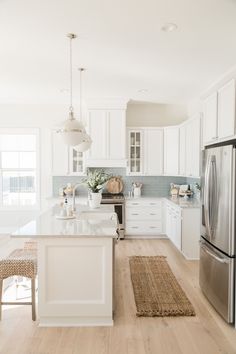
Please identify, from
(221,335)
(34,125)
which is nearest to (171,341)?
(221,335)

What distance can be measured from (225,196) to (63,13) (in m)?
2.22

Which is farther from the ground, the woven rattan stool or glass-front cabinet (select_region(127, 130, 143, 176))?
glass-front cabinet (select_region(127, 130, 143, 176))

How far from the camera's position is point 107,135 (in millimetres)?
5637

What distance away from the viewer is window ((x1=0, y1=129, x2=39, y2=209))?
6.00 meters

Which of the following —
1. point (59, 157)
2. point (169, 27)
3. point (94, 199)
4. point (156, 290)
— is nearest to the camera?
point (169, 27)

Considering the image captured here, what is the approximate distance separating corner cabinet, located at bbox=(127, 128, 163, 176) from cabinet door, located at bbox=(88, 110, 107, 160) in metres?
0.59

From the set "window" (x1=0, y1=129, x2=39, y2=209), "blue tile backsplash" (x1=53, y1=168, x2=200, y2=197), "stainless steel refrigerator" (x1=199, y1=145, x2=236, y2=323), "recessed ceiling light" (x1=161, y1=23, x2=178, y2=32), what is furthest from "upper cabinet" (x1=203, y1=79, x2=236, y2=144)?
"window" (x1=0, y1=129, x2=39, y2=209)

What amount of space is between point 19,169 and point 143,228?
297 cm

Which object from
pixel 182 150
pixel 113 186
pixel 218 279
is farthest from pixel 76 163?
pixel 218 279

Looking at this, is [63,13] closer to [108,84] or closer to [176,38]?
[176,38]

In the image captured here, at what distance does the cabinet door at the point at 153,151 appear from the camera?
5914mm

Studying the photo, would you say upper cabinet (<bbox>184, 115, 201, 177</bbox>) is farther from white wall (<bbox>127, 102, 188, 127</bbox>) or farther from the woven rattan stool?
the woven rattan stool

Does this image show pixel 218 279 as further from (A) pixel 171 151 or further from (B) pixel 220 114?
(A) pixel 171 151

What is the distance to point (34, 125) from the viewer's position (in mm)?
5961
